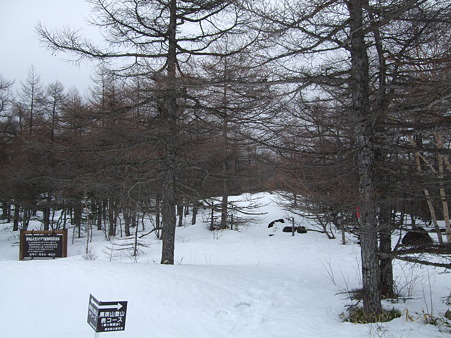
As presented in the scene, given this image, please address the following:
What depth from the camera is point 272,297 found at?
277 inches

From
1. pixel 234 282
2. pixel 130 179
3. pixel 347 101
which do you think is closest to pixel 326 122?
pixel 347 101

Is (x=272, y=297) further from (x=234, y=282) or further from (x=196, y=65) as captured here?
(x=196, y=65)

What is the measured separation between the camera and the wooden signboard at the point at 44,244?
557 inches

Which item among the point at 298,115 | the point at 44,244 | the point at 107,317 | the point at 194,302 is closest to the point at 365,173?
the point at 298,115

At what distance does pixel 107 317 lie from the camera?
423 cm

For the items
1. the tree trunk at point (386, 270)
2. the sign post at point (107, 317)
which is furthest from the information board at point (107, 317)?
the tree trunk at point (386, 270)

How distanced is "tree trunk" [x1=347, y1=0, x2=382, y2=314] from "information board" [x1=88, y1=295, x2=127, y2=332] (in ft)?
13.1

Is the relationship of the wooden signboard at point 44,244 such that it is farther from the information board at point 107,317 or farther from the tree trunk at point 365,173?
the tree trunk at point 365,173

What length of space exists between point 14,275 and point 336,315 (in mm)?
7066

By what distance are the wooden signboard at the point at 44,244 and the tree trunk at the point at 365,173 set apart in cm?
1278

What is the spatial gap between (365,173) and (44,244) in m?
13.9

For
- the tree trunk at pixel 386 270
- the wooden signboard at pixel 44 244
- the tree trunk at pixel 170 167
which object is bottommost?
the wooden signboard at pixel 44 244

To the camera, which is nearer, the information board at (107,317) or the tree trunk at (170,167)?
the information board at (107,317)

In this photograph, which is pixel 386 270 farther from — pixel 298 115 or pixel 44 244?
pixel 44 244
